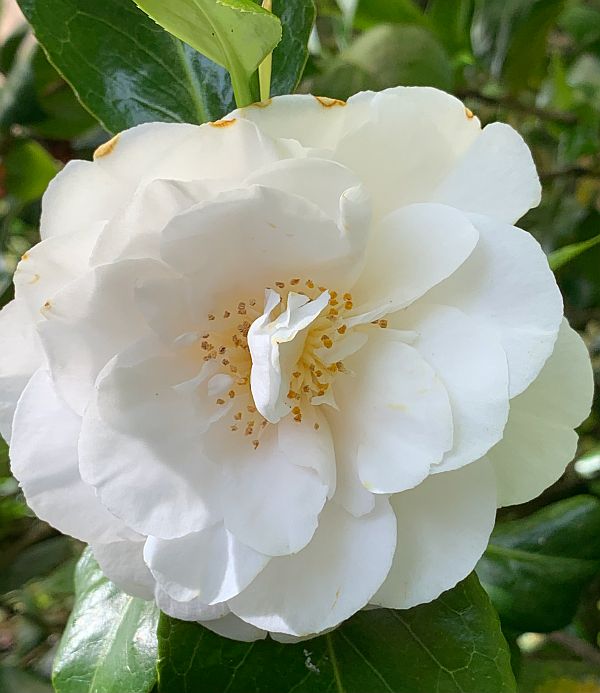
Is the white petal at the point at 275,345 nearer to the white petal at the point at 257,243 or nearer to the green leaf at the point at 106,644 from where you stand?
the white petal at the point at 257,243

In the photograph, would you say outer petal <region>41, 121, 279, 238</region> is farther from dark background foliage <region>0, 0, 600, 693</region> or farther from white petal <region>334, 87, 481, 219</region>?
dark background foliage <region>0, 0, 600, 693</region>

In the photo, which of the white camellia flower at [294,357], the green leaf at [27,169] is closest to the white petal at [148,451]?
the white camellia flower at [294,357]

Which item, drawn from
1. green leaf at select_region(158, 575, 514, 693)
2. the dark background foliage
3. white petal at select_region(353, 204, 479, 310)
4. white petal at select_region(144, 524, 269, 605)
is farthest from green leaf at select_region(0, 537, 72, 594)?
white petal at select_region(353, 204, 479, 310)

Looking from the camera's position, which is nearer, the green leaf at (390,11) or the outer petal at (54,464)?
the outer petal at (54,464)

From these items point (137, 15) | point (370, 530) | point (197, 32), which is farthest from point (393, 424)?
point (137, 15)

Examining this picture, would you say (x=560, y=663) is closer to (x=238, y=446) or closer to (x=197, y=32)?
(x=238, y=446)
